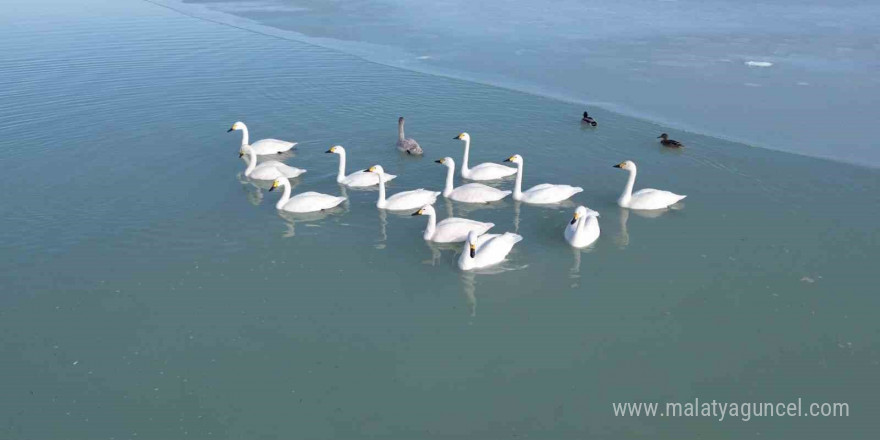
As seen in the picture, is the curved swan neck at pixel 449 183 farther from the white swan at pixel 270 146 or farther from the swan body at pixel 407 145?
the white swan at pixel 270 146

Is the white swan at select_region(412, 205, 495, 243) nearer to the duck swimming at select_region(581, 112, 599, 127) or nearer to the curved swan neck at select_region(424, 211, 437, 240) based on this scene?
the curved swan neck at select_region(424, 211, 437, 240)

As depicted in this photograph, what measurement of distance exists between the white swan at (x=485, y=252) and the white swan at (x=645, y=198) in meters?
3.12

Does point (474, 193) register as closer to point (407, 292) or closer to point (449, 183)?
point (449, 183)

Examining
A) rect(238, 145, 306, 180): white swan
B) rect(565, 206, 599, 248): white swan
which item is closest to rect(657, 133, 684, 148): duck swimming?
rect(565, 206, 599, 248): white swan

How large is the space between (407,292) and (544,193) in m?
4.00

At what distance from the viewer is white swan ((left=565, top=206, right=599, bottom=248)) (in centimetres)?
1209

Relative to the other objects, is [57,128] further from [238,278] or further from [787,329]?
[787,329]

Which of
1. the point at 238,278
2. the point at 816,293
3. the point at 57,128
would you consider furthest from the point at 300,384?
the point at 57,128

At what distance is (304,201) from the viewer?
44.4ft

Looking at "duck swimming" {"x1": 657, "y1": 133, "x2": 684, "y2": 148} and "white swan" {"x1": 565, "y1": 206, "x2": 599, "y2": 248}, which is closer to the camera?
"white swan" {"x1": 565, "y1": 206, "x2": 599, "y2": 248}

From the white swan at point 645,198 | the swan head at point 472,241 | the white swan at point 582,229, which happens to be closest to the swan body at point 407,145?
the white swan at point 645,198

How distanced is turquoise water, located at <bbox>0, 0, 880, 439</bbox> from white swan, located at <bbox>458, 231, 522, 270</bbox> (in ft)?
0.84

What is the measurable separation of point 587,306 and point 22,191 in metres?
11.3

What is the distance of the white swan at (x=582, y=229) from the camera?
12.1 metres
